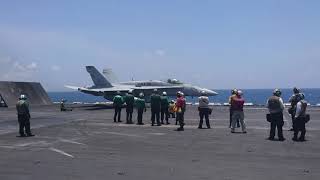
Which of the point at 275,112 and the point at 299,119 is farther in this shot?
the point at 275,112

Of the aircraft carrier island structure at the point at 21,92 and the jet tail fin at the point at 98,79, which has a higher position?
the jet tail fin at the point at 98,79

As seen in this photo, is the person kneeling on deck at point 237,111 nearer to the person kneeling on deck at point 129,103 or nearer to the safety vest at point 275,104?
the safety vest at point 275,104

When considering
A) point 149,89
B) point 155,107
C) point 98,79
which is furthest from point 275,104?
point 98,79

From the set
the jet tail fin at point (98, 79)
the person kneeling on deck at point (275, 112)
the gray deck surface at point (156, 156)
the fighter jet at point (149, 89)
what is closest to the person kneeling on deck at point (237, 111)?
the gray deck surface at point (156, 156)

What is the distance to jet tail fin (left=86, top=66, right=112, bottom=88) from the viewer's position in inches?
2530

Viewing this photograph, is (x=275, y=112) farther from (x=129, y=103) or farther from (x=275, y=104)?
(x=129, y=103)

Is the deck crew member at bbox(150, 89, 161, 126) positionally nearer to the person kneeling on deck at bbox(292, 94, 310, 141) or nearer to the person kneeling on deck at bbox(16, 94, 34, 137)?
the person kneeling on deck at bbox(16, 94, 34, 137)

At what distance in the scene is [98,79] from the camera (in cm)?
6481

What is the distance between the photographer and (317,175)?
38.8 feet

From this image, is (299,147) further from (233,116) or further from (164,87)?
(164,87)

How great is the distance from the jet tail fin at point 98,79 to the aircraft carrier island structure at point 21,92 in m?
6.22

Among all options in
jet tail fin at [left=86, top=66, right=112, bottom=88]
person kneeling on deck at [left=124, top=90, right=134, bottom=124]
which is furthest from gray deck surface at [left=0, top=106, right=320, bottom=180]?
jet tail fin at [left=86, top=66, right=112, bottom=88]

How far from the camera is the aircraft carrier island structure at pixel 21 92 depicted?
177 feet

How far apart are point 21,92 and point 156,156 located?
4444 centimetres
